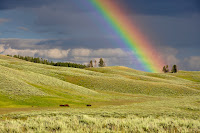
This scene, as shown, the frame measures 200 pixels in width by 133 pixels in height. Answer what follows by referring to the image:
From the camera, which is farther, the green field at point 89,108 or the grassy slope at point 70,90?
the grassy slope at point 70,90

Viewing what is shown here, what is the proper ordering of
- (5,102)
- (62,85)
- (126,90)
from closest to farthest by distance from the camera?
1. (5,102)
2. (62,85)
3. (126,90)

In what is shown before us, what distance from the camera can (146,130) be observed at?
15.9 meters

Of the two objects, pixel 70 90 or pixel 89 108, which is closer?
pixel 89 108

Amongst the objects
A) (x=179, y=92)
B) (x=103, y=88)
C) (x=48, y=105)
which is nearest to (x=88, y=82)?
(x=103, y=88)

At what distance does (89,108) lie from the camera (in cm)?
4353

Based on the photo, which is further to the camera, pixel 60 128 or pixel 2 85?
pixel 2 85

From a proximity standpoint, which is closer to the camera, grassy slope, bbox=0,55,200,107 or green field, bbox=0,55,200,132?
green field, bbox=0,55,200,132

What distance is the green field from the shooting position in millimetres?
16547

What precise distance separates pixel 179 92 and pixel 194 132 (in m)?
83.7

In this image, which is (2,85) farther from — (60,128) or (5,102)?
(60,128)

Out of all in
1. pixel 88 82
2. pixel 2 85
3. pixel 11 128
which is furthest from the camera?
pixel 88 82

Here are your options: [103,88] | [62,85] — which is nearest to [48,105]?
[62,85]

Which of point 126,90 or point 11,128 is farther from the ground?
point 11,128

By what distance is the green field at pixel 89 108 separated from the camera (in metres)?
16.5
